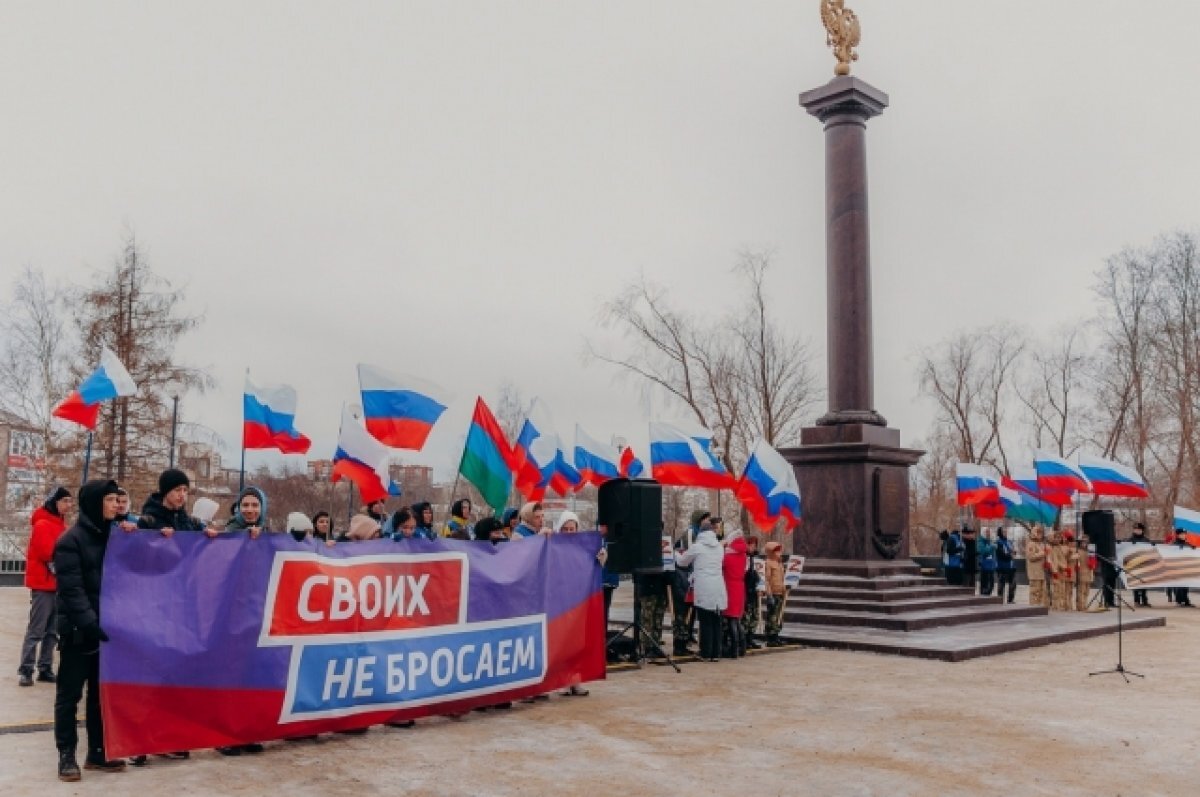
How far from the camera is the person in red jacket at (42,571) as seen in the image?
32.1ft

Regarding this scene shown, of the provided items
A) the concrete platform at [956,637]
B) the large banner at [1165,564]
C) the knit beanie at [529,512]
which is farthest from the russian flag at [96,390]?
the large banner at [1165,564]

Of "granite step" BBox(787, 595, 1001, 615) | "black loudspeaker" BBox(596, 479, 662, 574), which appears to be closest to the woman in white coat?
"black loudspeaker" BBox(596, 479, 662, 574)

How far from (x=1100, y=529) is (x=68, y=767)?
17.8 metres

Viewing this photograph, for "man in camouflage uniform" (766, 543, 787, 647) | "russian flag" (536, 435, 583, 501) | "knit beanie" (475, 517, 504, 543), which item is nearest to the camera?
"knit beanie" (475, 517, 504, 543)

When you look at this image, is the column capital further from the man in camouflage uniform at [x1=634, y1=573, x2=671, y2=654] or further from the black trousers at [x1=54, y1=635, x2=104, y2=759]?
the black trousers at [x1=54, y1=635, x2=104, y2=759]

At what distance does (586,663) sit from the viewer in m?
10.2

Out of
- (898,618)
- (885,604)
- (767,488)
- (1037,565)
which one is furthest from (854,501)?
(1037,565)

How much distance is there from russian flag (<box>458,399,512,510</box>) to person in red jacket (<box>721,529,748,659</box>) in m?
3.92

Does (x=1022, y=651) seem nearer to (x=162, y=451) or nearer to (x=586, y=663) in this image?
(x=586, y=663)

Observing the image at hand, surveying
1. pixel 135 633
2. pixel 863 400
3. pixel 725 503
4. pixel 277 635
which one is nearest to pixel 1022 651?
pixel 863 400

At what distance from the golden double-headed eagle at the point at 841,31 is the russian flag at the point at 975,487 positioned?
10.2 m

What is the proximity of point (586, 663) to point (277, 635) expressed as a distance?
143 inches

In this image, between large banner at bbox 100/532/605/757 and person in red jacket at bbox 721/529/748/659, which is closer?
A: large banner at bbox 100/532/605/757

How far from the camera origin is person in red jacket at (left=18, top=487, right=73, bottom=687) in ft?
32.1
